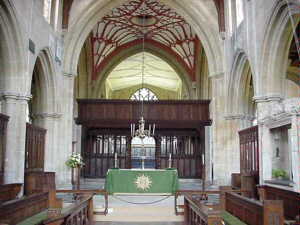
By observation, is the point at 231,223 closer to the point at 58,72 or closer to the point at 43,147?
the point at 43,147

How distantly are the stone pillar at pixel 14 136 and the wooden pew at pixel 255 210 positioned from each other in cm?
611

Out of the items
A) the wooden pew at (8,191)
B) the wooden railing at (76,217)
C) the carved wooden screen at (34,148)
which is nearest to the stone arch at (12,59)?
the carved wooden screen at (34,148)

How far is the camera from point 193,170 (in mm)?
19266

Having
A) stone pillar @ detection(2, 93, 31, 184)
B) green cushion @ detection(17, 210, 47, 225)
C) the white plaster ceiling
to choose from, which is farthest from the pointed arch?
the white plaster ceiling

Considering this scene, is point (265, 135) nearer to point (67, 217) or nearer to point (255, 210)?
point (255, 210)

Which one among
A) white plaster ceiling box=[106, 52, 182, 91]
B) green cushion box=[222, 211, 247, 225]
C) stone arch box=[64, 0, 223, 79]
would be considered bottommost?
green cushion box=[222, 211, 247, 225]

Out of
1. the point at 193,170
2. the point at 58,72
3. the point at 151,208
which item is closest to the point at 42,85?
the point at 58,72

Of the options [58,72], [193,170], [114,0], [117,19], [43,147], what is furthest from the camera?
[117,19]

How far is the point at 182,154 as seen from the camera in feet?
63.6

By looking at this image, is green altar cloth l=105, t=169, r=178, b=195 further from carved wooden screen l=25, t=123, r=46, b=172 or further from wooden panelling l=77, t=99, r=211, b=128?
wooden panelling l=77, t=99, r=211, b=128

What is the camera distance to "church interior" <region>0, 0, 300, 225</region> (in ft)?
27.1

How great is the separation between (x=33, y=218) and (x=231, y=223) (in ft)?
11.2

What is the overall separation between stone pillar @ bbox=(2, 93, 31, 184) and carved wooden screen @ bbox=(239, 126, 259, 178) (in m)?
7.27

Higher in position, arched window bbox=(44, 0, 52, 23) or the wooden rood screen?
arched window bbox=(44, 0, 52, 23)
